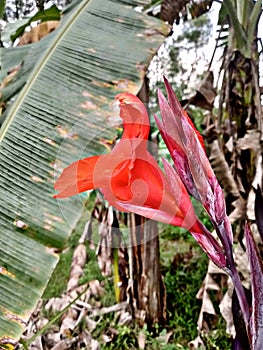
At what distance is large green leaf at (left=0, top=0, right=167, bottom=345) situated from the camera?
1.87 feet

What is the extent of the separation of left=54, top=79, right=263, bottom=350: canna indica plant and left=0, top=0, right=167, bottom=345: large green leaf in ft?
0.92

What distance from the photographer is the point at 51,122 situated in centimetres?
68

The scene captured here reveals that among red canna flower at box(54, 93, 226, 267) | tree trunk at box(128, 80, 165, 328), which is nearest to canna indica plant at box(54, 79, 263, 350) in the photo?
red canna flower at box(54, 93, 226, 267)

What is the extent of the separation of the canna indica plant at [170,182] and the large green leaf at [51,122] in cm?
28

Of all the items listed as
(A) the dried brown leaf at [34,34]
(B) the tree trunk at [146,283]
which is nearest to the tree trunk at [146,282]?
(B) the tree trunk at [146,283]

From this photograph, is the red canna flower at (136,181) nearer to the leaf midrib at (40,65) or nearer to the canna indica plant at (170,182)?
the canna indica plant at (170,182)

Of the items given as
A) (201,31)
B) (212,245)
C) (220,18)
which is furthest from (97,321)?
(201,31)

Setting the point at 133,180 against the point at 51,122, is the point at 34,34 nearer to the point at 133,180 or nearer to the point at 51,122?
the point at 51,122

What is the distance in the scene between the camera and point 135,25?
2.85 ft

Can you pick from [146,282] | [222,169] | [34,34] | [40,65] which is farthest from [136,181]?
[146,282]

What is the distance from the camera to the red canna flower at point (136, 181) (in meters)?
0.31

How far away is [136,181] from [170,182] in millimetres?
28

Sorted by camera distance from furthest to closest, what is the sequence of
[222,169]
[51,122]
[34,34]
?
1. [34,34]
2. [222,169]
3. [51,122]

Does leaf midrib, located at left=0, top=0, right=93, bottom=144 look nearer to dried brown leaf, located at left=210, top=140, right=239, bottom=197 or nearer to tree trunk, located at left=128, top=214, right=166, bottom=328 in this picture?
dried brown leaf, located at left=210, top=140, right=239, bottom=197
